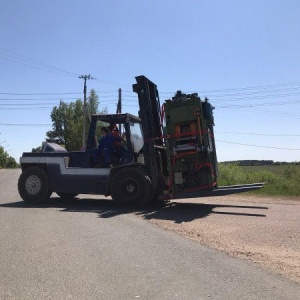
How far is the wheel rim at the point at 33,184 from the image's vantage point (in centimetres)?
1274

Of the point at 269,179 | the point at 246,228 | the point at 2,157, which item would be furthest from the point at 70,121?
the point at 246,228

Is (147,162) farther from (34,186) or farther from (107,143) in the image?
(34,186)

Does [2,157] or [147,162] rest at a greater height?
[2,157]

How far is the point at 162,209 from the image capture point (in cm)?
1136

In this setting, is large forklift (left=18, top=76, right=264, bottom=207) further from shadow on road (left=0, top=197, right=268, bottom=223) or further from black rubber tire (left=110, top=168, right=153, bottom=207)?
shadow on road (left=0, top=197, right=268, bottom=223)

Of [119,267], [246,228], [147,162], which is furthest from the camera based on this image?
[147,162]

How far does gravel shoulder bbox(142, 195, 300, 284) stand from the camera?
19.6 feet

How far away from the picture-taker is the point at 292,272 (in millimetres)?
5184

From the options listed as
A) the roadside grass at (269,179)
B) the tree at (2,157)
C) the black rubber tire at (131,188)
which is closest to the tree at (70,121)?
the tree at (2,157)

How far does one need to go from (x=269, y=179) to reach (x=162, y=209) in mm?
9967

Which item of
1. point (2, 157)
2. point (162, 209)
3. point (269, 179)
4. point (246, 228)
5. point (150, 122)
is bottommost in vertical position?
point (246, 228)

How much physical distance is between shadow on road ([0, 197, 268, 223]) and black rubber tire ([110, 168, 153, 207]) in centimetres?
25

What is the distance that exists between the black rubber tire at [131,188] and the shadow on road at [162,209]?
9.7 inches

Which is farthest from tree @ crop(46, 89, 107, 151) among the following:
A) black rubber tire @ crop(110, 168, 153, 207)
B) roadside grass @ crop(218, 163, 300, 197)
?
black rubber tire @ crop(110, 168, 153, 207)
